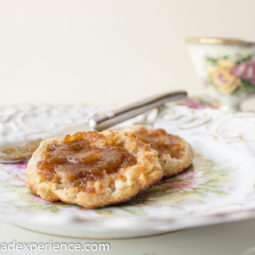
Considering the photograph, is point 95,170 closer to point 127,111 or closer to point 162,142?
point 162,142

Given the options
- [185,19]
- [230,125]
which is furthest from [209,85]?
[185,19]

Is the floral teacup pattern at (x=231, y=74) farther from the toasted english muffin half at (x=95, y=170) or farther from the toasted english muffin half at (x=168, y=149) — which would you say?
the toasted english muffin half at (x=95, y=170)

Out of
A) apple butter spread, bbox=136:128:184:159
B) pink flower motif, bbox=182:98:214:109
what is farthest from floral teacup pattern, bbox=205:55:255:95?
apple butter spread, bbox=136:128:184:159

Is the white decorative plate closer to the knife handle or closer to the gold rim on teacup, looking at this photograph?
the knife handle

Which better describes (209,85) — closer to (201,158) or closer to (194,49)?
(194,49)

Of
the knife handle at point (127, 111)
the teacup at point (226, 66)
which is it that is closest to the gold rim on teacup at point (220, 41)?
the teacup at point (226, 66)

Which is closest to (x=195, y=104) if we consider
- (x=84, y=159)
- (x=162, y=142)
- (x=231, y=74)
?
(x=231, y=74)
